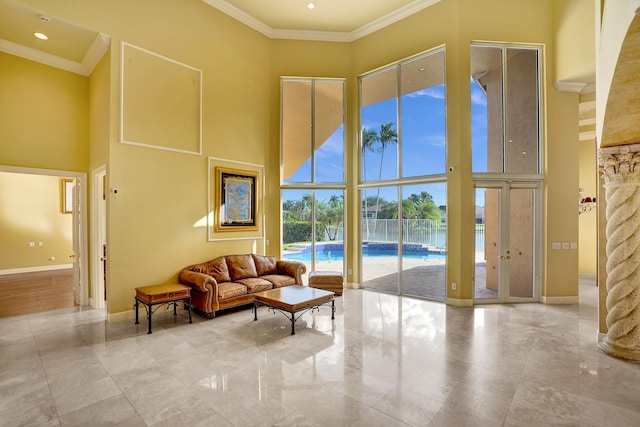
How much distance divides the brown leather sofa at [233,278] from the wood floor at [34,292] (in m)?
2.76

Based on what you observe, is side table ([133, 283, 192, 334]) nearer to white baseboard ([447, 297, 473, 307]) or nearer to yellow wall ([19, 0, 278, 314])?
yellow wall ([19, 0, 278, 314])

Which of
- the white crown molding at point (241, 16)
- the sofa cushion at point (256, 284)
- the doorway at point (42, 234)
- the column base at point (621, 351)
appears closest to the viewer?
the column base at point (621, 351)

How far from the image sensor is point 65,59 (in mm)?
5539

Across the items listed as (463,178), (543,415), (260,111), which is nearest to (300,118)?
(260,111)

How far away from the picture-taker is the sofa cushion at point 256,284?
5.54m

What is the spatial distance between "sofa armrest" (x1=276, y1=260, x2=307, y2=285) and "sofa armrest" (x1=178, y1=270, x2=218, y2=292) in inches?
69.8

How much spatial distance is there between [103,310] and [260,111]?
5143 millimetres

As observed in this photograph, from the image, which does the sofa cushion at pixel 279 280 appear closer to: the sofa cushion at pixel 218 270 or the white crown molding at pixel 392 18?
the sofa cushion at pixel 218 270

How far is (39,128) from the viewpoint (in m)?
5.40

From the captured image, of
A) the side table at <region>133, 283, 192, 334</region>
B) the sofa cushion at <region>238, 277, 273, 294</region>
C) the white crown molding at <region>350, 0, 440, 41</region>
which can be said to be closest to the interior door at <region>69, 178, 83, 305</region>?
the side table at <region>133, 283, 192, 334</region>

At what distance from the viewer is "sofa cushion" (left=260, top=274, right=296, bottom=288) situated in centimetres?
597

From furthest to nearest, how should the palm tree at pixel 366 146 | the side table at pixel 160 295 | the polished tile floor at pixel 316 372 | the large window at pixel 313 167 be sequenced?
the large window at pixel 313 167 → the palm tree at pixel 366 146 → the side table at pixel 160 295 → the polished tile floor at pixel 316 372

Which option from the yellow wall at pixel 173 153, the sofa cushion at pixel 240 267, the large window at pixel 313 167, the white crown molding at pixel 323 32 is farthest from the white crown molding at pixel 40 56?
the sofa cushion at pixel 240 267

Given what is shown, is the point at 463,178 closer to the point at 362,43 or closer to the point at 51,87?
the point at 362,43
